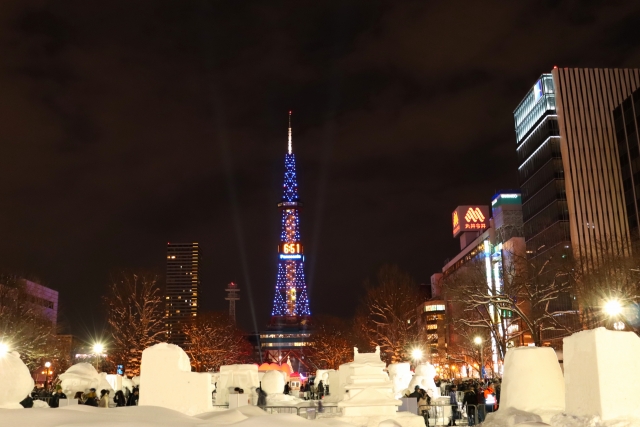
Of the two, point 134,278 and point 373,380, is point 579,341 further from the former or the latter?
point 134,278

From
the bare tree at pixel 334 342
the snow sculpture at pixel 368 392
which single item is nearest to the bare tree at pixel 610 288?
the snow sculpture at pixel 368 392

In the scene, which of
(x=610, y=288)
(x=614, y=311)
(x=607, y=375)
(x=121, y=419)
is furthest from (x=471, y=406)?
(x=121, y=419)

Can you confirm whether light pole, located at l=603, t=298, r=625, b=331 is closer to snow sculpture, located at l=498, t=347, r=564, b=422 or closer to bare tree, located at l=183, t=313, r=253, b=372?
snow sculpture, located at l=498, t=347, r=564, b=422

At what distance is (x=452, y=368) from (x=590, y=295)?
57.9 meters

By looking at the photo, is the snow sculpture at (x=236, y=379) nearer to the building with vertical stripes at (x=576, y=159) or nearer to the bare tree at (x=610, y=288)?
the bare tree at (x=610, y=288)

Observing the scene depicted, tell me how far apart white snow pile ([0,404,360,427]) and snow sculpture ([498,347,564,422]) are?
34.2 ft

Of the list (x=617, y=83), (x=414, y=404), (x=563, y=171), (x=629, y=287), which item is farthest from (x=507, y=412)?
(x=617, y=83)

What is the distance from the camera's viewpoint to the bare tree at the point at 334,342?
313 feet

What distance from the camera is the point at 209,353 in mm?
86562

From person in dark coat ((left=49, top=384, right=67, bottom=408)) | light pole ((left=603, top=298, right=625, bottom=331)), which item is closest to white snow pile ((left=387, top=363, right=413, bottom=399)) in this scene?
light pole ((left=603, top=298, right=625, bottom=331))

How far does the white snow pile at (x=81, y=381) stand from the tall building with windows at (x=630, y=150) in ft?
220

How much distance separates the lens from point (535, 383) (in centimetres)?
2103

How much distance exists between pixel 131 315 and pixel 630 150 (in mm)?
62996

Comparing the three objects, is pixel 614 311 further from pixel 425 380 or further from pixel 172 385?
pixel 172 385
